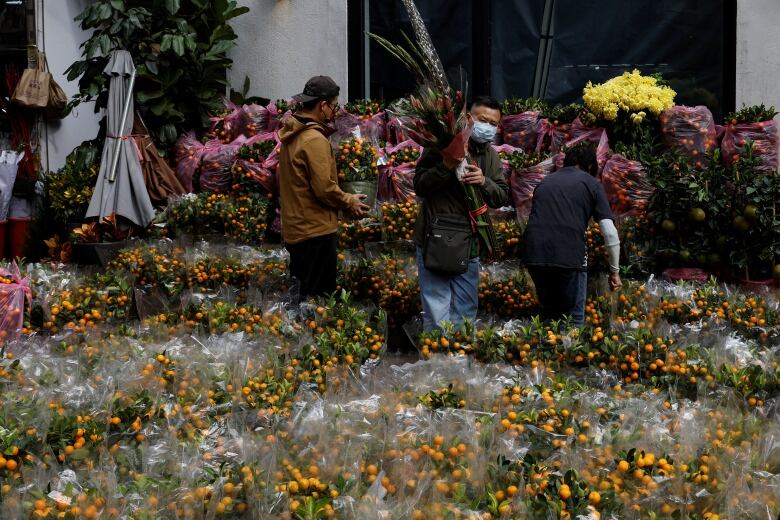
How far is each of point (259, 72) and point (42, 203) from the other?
2705 millimetres

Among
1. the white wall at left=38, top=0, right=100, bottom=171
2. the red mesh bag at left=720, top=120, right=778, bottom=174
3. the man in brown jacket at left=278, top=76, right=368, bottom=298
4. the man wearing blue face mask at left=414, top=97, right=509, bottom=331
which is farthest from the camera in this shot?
the white wall at left=38, top=0, right=100, bottom=171

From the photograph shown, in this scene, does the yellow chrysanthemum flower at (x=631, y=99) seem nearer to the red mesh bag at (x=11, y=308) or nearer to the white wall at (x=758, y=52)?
the white wall at (x=758, y=52)

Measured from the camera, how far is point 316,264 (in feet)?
18.0

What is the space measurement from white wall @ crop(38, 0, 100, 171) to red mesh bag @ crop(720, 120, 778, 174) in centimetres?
693

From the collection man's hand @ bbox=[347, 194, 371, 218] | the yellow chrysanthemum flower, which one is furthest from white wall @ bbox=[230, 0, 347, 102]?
man's hand @ bbox=[347, 194, 371, 218]

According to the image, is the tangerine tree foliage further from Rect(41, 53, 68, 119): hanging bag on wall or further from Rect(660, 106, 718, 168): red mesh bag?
Rect(660, 106, 718, 168): red mesh bag

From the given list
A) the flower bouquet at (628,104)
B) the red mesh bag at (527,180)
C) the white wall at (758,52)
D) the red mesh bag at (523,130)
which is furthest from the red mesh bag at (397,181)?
the white wall at (758,52)

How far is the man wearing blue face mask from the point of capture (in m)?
5.02

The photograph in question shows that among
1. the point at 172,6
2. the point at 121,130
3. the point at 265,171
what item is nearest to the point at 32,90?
the point at 121,130

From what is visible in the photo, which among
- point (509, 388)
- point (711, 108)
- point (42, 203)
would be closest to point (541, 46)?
point (711, 108)

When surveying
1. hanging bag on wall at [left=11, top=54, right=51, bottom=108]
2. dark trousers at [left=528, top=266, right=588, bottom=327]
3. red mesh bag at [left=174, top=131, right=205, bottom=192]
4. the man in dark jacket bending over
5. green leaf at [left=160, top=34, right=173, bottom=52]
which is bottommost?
dark trousers at [left=528, top=266, right=588, bottom=327]

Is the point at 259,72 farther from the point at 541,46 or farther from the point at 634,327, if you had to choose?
the point at 634,327

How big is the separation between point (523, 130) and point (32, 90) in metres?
5.24

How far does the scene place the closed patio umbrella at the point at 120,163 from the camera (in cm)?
790
